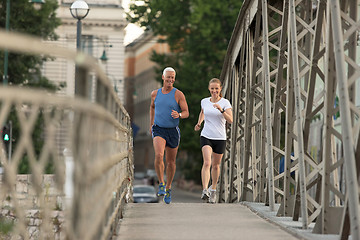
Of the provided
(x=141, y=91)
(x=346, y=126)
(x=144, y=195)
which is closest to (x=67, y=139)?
(x=346, y=126)

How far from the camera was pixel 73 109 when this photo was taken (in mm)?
4441

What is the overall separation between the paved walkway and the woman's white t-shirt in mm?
1781

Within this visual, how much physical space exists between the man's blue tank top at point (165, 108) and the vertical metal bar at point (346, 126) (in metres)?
5.39

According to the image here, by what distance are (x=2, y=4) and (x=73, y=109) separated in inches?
1728

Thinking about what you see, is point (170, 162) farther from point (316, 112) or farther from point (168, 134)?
point (316, 112)

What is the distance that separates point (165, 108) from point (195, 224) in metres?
3.76

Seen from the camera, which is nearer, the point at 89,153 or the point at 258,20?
the point at 89,153

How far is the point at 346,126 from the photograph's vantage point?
7.45m

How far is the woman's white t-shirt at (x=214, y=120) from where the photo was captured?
13703mm

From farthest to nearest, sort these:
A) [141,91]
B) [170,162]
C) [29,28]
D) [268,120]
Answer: [141,91], [29,28], [170,162], [268,120]

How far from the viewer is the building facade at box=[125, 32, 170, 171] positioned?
120 meters

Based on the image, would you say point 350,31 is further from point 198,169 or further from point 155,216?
point 198,169

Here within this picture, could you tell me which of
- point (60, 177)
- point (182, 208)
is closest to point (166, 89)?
point (182, 208)

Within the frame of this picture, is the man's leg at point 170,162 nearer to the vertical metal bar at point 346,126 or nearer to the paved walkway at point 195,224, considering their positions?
the paved walkway at point 195,224
